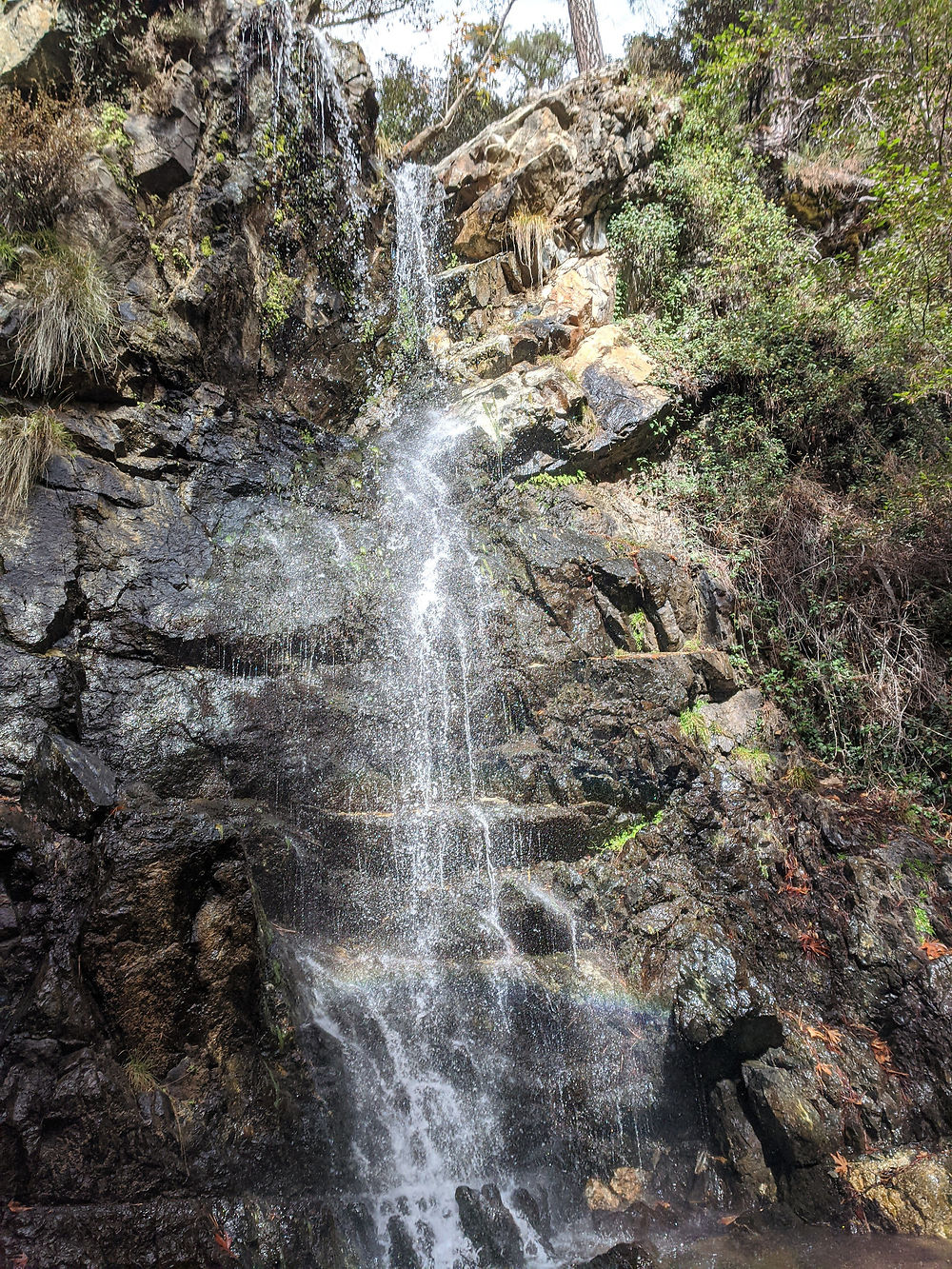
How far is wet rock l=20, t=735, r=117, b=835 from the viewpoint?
11.5 ft

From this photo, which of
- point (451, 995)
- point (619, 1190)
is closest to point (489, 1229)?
point (619, 1190)

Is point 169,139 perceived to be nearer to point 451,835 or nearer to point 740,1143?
point 451,835

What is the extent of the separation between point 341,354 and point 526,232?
374 centimetres

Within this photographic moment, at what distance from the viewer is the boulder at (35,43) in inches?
265

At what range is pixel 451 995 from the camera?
14.6 ft

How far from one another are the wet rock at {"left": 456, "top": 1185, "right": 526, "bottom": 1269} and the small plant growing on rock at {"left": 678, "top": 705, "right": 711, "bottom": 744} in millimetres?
3541

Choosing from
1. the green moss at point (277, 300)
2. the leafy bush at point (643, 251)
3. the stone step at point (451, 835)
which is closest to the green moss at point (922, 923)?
the stone step at point (451, 835)

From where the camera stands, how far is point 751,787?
552cm

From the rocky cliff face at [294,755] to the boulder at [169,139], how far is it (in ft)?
0.13

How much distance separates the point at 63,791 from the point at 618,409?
22.4 feet

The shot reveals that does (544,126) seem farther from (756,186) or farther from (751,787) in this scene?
(751,787)

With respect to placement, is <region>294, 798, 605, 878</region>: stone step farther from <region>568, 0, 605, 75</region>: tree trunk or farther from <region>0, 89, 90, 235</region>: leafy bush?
<region>568, 0, 605, 75</region>: tree trunk

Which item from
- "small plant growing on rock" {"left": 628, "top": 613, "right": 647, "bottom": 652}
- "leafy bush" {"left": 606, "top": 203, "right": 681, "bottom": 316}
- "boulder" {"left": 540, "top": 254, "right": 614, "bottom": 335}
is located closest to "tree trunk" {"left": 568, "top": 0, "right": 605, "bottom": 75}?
"leafy bush" {"left": 606, "top": 203, "right": 681, "bottom": 316}

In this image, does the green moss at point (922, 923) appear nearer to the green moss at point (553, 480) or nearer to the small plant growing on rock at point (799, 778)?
the small plant growing on rock at point (799, 778)
